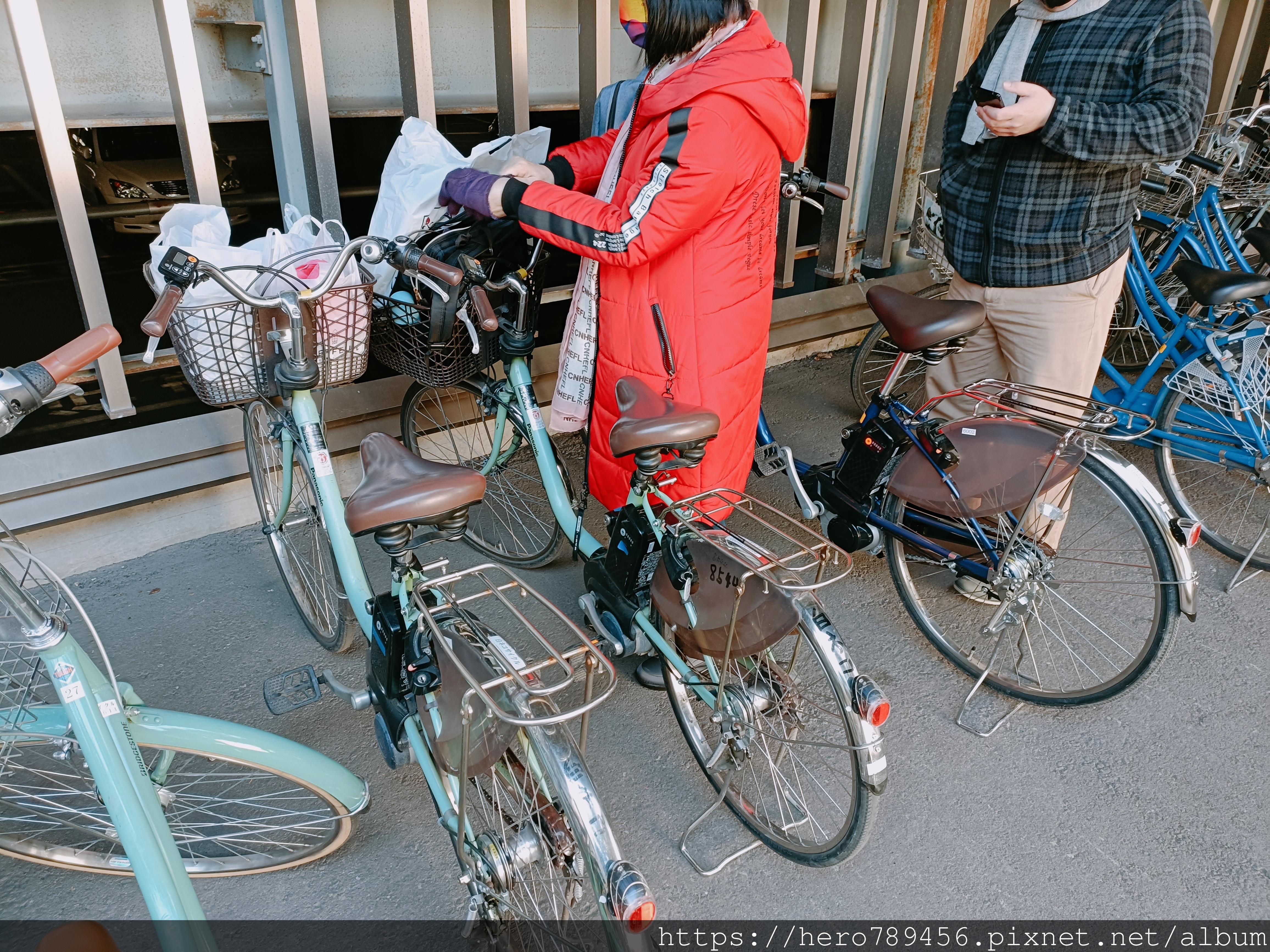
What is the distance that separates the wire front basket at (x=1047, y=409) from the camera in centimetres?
251

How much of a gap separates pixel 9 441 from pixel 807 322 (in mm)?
4101

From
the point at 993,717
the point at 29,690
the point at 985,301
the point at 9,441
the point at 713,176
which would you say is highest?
the point at 713,176

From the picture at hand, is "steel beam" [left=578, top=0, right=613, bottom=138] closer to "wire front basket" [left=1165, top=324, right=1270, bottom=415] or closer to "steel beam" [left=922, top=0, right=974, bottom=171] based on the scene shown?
"steel beam" [left=922, top=0, right=974, bottom=171]

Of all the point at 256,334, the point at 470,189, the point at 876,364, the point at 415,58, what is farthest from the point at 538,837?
the point at 876,364

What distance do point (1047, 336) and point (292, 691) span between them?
8.99 ft

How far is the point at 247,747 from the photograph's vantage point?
6.41 ft

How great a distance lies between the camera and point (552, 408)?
2857mm

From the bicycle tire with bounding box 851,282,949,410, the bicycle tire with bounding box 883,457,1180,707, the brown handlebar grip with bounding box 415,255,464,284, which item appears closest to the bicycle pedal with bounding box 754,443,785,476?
the bicycle tire with bounding box 883,457,1180,707

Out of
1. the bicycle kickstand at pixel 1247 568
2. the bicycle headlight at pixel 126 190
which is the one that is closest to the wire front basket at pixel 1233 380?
the bicycle kickstand at pixel 1247 568

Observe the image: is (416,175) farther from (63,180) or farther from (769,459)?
(769,459)

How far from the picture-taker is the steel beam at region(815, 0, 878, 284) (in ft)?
14.8

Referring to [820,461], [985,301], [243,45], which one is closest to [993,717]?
[985,301]

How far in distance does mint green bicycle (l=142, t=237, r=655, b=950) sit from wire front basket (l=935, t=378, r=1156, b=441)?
1.45 metres

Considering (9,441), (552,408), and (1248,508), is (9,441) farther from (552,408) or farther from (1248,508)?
A: (1248,508)
